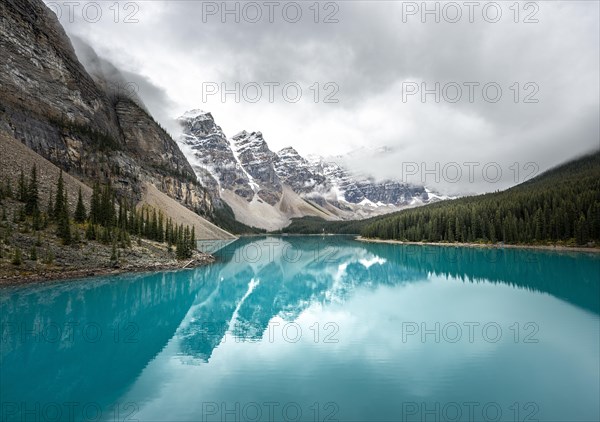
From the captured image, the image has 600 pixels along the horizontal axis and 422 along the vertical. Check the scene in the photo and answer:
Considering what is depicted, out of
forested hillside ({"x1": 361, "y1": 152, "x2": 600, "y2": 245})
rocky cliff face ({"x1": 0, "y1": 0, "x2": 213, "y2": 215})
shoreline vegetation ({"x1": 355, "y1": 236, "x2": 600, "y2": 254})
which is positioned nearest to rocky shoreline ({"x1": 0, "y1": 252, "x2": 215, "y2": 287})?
rocky cliff face ({"x1": 0, "y1": 0, "x2": 213, "y2": 215})

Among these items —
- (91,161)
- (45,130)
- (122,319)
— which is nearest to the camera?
(122,319)

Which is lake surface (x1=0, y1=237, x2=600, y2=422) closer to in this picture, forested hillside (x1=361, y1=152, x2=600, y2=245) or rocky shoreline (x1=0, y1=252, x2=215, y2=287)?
rocky shoreline (x1=0, y1=252, x2=215, y2=287)

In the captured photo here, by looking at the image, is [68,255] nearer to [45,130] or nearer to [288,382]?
[288,382]

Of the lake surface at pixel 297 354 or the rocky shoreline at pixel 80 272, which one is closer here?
the lake surface at pixel 297 354

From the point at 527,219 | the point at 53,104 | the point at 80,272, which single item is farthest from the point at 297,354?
the point at 53,104

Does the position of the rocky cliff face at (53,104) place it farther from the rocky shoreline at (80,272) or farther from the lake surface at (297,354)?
the lake surface at (297,354)

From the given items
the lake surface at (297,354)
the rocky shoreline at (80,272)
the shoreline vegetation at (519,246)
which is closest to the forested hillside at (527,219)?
the shoreline vegetation at (519,246)

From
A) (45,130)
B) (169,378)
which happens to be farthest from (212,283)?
(45,130)
